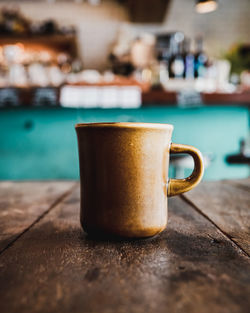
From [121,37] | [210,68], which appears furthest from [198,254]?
[121,37]

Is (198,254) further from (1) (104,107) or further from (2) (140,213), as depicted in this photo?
(1) (104,107)

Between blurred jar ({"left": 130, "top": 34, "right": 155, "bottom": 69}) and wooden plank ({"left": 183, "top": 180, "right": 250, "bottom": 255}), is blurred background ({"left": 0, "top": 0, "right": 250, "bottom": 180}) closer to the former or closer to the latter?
blurred jar ({"left": 130, "top": 34, "right": 155, "bottom": 69})

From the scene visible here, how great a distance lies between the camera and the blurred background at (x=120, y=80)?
2.06 m

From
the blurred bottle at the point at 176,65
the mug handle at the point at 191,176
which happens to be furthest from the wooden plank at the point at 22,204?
the blurred bottle at the point at 176,65

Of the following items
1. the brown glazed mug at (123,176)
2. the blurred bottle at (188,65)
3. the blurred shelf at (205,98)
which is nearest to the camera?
the brown glazed mug at (123,176)

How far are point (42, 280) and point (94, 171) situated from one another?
0.15 metres

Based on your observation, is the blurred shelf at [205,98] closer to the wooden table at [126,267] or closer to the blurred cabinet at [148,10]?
the blurred cabinet at [148,10]

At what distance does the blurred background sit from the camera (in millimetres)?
2062

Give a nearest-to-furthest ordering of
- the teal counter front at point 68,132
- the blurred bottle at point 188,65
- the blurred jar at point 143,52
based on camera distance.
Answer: the teal counter front at point 68,132
the blurred bottle at point 188,65
the blurred jar at point 143,52

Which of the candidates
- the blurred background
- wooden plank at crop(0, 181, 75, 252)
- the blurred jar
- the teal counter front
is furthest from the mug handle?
the blurred jar

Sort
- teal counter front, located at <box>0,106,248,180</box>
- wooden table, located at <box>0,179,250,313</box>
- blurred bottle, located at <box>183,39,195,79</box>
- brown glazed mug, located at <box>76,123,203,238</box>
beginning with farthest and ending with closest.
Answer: blurred bottle, located at <box>183,39,195,79</box>
teal counter front, located at <box>0,106,248,180</box>
brown glazed mug, located at <box>76,123,203,238</box>
wooden table, located at <box>0,179,250,313</box>

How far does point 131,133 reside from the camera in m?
0.36

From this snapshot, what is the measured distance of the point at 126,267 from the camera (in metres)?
0.30

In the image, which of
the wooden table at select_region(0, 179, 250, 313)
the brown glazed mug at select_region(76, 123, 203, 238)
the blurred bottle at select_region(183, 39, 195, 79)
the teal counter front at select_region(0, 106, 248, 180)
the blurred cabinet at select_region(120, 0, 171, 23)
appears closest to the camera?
the wooden table at select_region(0, 179, 250, 313)
